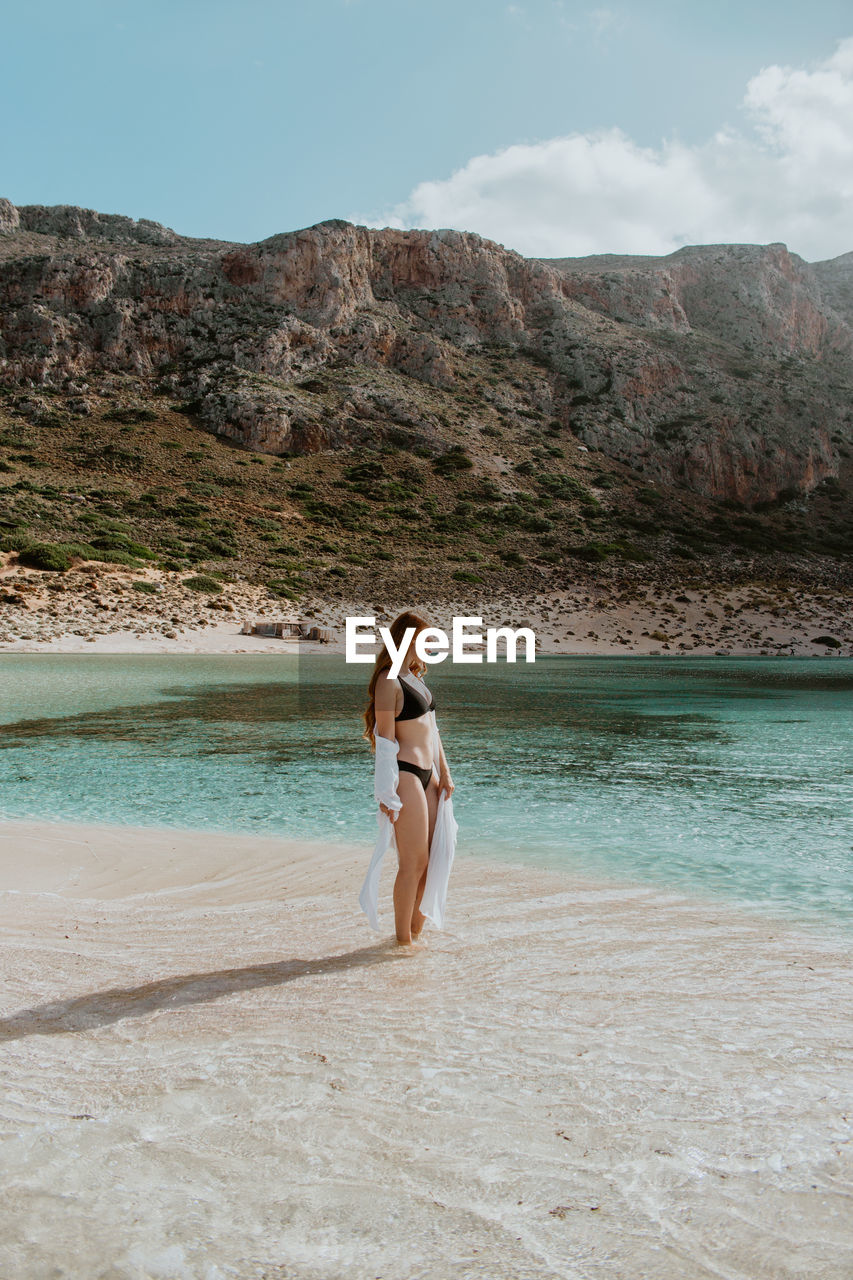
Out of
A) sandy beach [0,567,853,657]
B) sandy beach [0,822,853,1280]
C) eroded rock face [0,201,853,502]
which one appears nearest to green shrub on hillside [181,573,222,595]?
sandy beach [0,567,853,657]

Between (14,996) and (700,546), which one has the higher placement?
(700,546)

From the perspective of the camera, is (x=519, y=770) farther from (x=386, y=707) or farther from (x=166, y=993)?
(x=166, y=993)

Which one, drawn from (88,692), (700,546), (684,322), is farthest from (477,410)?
(88,692)

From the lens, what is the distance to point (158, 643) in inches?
1092

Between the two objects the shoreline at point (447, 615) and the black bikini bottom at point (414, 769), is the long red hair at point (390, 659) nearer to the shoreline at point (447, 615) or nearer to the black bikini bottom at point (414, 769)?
the black bikini bottom at point (414, 769)

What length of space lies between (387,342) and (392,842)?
197 feet

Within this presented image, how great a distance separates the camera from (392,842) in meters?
4.34

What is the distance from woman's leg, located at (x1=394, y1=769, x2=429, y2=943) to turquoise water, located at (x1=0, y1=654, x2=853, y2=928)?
209cm

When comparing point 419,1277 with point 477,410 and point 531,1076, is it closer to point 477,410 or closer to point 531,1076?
point 531,1076

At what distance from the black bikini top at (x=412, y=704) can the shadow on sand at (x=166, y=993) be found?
1.19 meters

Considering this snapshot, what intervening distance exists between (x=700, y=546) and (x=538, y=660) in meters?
23.4

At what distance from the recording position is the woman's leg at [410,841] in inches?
162

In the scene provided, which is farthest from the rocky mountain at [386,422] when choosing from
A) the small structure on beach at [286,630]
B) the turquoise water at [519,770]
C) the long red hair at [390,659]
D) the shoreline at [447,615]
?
the long red hair at [390,659]

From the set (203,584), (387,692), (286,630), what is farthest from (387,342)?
(387,692)
